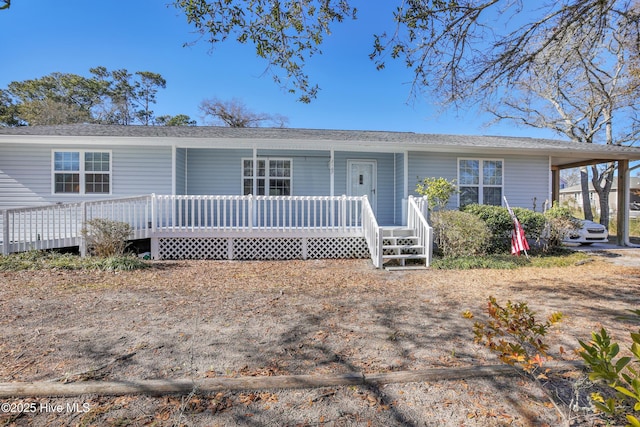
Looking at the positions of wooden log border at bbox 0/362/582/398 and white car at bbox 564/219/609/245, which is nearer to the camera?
wooden log border at bbox 0/362/582/398

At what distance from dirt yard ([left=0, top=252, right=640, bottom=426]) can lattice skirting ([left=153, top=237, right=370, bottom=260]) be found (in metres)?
1.57

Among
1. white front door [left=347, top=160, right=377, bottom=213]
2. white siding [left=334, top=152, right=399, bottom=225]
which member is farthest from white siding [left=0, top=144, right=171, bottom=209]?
white front door [left=347, top=160, right=377, bottom=213]

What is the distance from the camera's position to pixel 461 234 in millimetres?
7590

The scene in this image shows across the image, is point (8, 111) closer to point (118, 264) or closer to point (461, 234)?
point (118, 264)

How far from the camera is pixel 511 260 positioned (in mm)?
7551

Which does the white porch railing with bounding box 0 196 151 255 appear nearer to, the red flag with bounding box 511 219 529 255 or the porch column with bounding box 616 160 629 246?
the red flag with bounding box 511 219 529 255

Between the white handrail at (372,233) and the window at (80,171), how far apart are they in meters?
7.48

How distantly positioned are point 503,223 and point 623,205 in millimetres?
5372

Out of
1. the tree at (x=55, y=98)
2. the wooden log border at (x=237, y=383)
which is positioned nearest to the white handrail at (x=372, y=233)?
the wooden log border at (x=237, y=383)

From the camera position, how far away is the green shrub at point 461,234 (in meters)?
7.59

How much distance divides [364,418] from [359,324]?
Result: 1.61 m

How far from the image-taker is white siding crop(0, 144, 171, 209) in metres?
8.74

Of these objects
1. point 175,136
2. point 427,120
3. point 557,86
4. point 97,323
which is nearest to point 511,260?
point 557,86

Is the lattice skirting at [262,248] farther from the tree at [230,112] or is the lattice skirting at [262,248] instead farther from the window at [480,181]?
the tree at [230,112]
